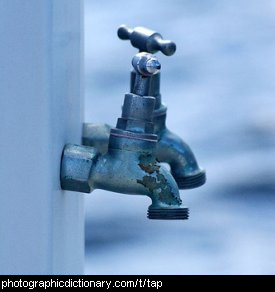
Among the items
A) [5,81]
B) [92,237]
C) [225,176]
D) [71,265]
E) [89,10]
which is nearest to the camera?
[5,81]

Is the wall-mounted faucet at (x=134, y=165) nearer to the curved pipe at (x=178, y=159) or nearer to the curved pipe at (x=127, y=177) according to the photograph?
the curved pipe at (x=127, y=177)

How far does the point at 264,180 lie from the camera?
244 centimetres

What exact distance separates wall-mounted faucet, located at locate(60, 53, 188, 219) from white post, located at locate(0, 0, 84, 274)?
3 cm

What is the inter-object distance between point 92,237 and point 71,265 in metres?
1.00

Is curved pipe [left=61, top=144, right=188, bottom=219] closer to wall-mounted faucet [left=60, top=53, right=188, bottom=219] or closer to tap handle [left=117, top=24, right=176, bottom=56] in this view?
wall-mounted faucet [left=60, top=53, right=188, bottom=219]

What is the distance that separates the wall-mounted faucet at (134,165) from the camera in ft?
3.90

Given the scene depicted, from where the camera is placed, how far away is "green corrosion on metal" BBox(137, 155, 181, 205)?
1190 mm

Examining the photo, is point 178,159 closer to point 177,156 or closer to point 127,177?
point 177,156

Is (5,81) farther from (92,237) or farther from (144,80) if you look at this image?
(92,237)

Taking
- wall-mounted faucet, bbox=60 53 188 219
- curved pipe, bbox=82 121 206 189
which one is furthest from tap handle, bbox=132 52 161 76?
curved pipe, bbox=82 121 206 189

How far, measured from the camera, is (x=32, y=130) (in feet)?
3.70

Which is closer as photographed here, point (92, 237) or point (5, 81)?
point (5, 81)
